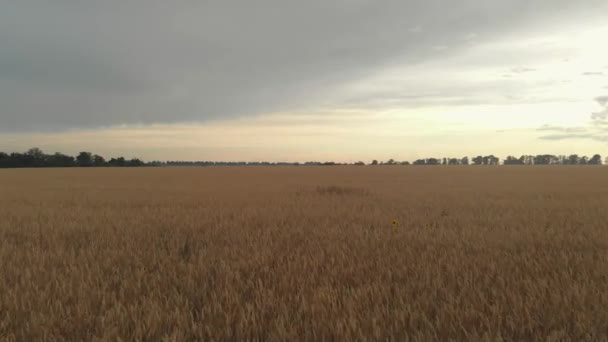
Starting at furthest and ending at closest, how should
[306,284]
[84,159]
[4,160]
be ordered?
[84,159]
[4,160]
[306,284]

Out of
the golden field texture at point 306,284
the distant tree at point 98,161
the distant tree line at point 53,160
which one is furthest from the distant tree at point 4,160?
the golden field texture at point 306,284

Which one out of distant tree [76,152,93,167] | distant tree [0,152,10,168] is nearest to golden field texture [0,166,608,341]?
distant tree [0,152,10,168]

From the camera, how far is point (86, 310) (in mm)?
2539

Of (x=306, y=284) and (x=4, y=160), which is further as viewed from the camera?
(x=4, y=160)

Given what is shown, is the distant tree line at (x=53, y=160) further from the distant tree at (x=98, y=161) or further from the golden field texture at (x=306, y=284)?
the golden field texture at (x=306, y=284)

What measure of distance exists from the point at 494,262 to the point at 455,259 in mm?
411

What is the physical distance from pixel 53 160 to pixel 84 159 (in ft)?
25.0

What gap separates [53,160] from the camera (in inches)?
3223

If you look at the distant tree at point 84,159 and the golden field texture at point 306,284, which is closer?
the golden field texture at point 306,284

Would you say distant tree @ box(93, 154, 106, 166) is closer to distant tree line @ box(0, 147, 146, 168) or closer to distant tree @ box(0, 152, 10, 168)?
distant tree line @ box(0, 147, 146, 168)

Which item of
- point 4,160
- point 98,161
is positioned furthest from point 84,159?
point 4,160

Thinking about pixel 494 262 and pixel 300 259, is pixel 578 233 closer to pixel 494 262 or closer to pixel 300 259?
pixel 494 262

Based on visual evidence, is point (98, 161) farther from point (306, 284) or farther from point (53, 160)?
point (306, 284)

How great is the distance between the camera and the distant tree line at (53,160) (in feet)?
243
